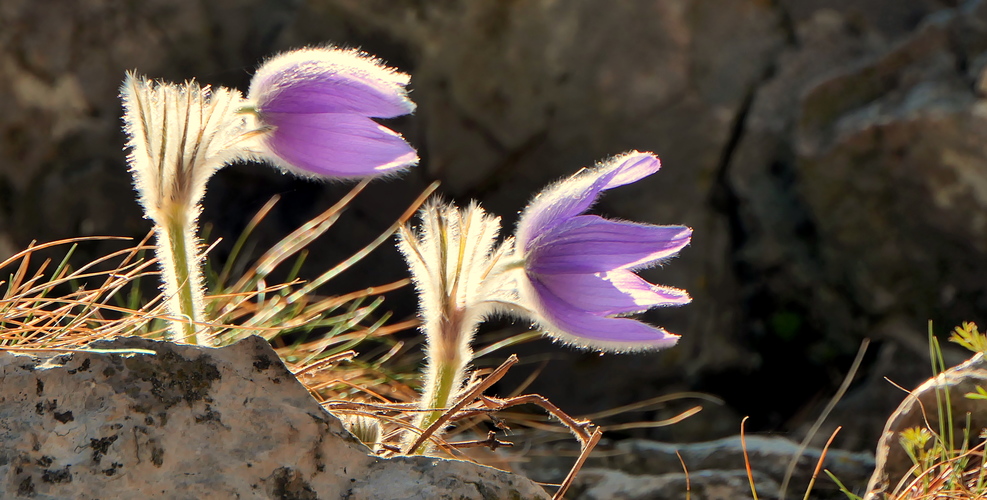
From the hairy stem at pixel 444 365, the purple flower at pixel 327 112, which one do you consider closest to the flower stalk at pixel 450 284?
the hairy stem at pixel 444 365

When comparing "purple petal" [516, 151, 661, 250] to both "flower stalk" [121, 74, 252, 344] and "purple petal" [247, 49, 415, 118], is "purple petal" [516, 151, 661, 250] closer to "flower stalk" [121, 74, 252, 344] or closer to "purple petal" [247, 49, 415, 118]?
"purple petal" [247, 49, 415, 118]

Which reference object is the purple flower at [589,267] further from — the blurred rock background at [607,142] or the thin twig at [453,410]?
the blurred rock background at [607,142]

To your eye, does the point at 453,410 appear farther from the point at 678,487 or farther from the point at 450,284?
the point at 678,487

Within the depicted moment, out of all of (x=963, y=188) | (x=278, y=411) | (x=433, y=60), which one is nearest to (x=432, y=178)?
(x=433, y=60)

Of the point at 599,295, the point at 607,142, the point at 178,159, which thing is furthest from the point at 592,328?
the point at 607,142

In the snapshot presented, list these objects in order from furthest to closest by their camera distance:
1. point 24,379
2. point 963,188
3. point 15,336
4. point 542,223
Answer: point 963,188, point 15,336, point 542,223, point 24,379

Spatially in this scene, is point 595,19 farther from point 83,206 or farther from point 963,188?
point 83,206

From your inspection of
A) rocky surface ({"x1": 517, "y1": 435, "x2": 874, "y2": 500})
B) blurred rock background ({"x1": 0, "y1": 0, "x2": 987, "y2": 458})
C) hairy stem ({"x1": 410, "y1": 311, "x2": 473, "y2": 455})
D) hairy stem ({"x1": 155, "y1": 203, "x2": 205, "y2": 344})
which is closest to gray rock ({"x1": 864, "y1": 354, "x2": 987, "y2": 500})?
rocky surface ({"x1": 517, "y1": 435, "x2": 874, "y2": 500})
